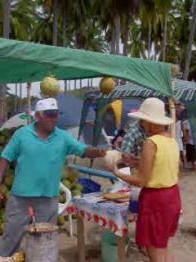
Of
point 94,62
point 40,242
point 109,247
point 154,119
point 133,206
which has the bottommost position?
point 109,247

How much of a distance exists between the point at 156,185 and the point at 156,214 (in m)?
0.22

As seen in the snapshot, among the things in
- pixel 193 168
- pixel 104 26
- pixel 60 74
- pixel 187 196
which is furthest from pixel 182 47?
pixel 60 74

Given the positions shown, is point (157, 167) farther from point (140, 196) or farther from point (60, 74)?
point (60, 74)

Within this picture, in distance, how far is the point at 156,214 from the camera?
14.9 feet

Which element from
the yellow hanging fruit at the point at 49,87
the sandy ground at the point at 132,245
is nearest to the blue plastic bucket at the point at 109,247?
the sandy ground at the point at 132,245

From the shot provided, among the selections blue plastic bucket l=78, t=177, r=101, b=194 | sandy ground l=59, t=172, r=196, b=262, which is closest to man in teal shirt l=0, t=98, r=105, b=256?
sandy ground l=59, t=172, r=196, b=262

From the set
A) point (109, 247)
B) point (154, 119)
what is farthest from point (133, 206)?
point (109, 247)

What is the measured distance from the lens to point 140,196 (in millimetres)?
4617

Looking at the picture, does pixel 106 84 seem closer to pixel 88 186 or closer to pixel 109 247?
pixel 88 186

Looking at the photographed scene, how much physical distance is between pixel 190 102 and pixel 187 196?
315 cm

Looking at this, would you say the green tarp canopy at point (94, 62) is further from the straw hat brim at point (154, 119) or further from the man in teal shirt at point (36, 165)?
the straw hat brim at point (154, 119)

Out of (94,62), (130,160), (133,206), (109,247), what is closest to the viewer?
(130,160)

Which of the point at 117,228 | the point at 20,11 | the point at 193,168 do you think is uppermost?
the point at 20,11

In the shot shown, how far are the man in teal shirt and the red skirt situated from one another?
0.59 m
